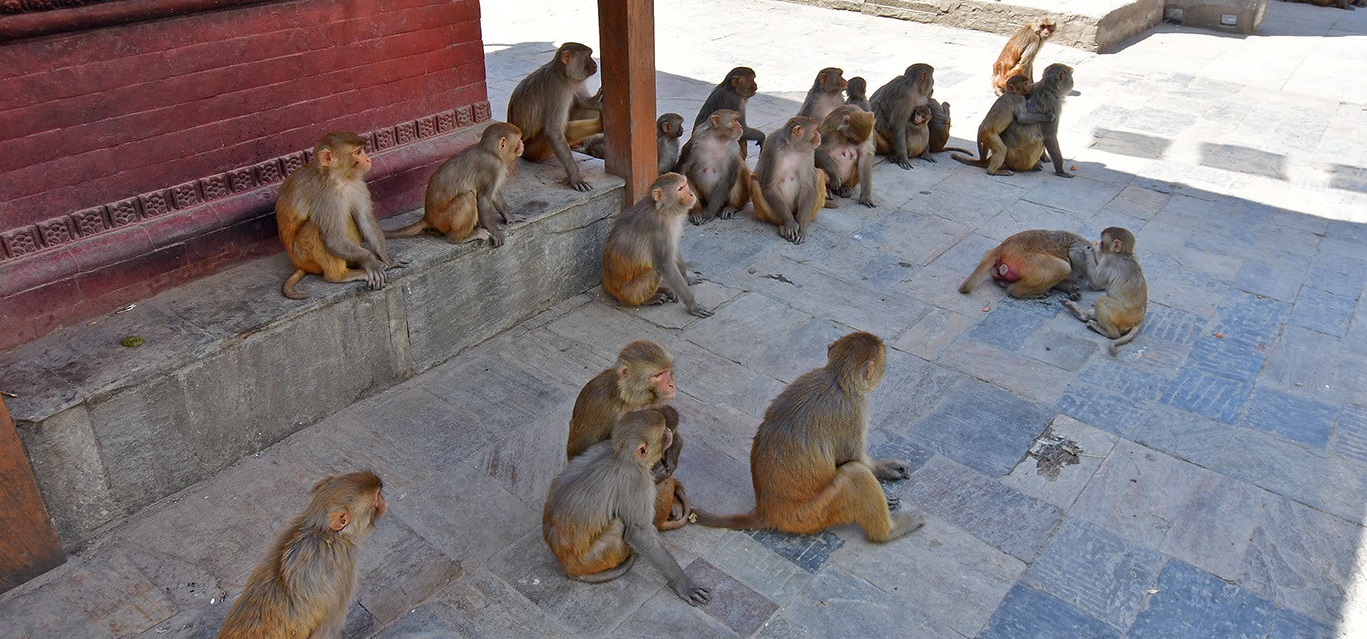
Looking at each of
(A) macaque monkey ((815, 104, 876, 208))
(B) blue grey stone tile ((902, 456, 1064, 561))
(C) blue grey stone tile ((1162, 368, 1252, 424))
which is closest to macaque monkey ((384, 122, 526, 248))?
(B) blue grey stone tile ((902, 456, 1064, 561))

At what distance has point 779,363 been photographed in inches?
238

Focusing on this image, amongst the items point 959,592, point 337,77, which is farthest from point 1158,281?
point 337,77

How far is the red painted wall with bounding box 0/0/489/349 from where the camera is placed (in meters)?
4.64

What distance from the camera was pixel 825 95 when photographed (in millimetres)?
8734

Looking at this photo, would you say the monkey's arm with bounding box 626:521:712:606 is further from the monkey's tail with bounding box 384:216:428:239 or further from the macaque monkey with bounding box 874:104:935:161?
the macaque monkey with bounding box 874:104:935:161

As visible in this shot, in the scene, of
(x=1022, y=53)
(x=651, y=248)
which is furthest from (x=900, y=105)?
(x=651, y=248)

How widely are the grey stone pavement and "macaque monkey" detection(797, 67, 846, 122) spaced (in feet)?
3.24

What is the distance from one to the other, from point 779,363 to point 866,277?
1.49 metres

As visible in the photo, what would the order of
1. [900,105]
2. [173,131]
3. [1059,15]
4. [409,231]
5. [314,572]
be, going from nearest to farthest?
[314,572] < [173,131] < [409,231] < [900,105] < [1059,15]

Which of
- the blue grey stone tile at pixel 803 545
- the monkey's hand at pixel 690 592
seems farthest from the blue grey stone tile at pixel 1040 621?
the monkey's hand at pixel 690 592

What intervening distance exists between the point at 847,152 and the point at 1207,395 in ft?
12.2

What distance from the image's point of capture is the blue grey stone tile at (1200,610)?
13.3ft

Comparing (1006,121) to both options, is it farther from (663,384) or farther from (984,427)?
(663,384)

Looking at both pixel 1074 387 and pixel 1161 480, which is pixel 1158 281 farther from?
pixel 1161 480
